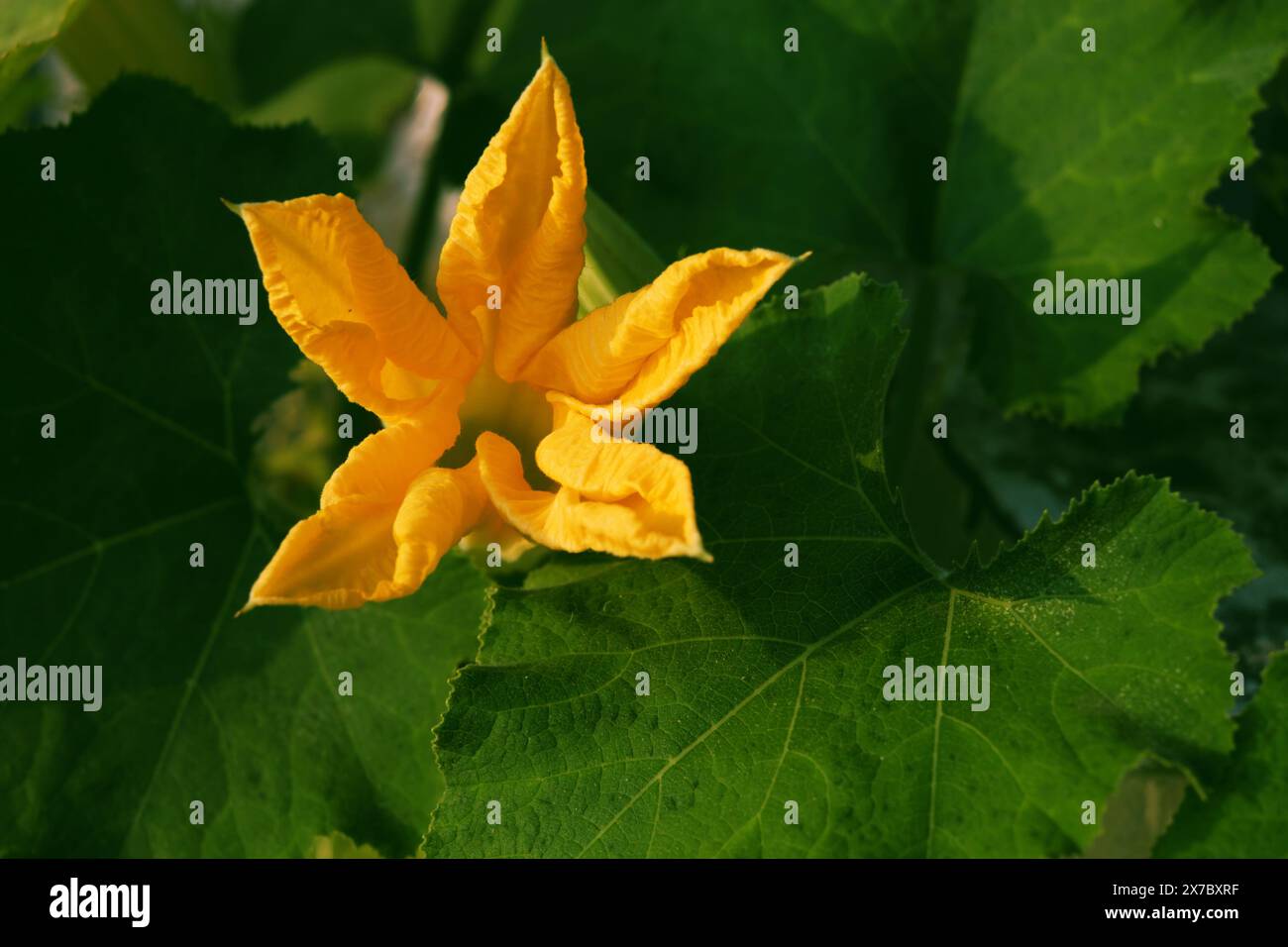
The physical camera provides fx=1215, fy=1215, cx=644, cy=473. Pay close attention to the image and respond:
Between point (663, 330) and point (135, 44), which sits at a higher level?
point (135, 44)

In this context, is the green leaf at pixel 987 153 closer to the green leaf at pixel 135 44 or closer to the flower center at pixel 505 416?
the flower center at pixel 505 416

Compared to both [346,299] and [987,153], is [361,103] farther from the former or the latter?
[346,299]

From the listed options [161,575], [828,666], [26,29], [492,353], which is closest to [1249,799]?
[828,666]

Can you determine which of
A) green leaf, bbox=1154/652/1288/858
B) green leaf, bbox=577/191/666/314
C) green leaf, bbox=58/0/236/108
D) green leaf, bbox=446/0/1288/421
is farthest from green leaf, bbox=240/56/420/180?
green leaf, bbox=1154/652/1288/858

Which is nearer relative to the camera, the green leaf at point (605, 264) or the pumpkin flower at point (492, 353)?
the pumpkin flower at point (492, 353)

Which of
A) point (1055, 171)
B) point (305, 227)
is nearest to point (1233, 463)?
point (1055, 171)

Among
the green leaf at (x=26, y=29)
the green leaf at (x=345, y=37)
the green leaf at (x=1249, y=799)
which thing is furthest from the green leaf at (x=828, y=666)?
the green leaf at (x=345, y=37)
